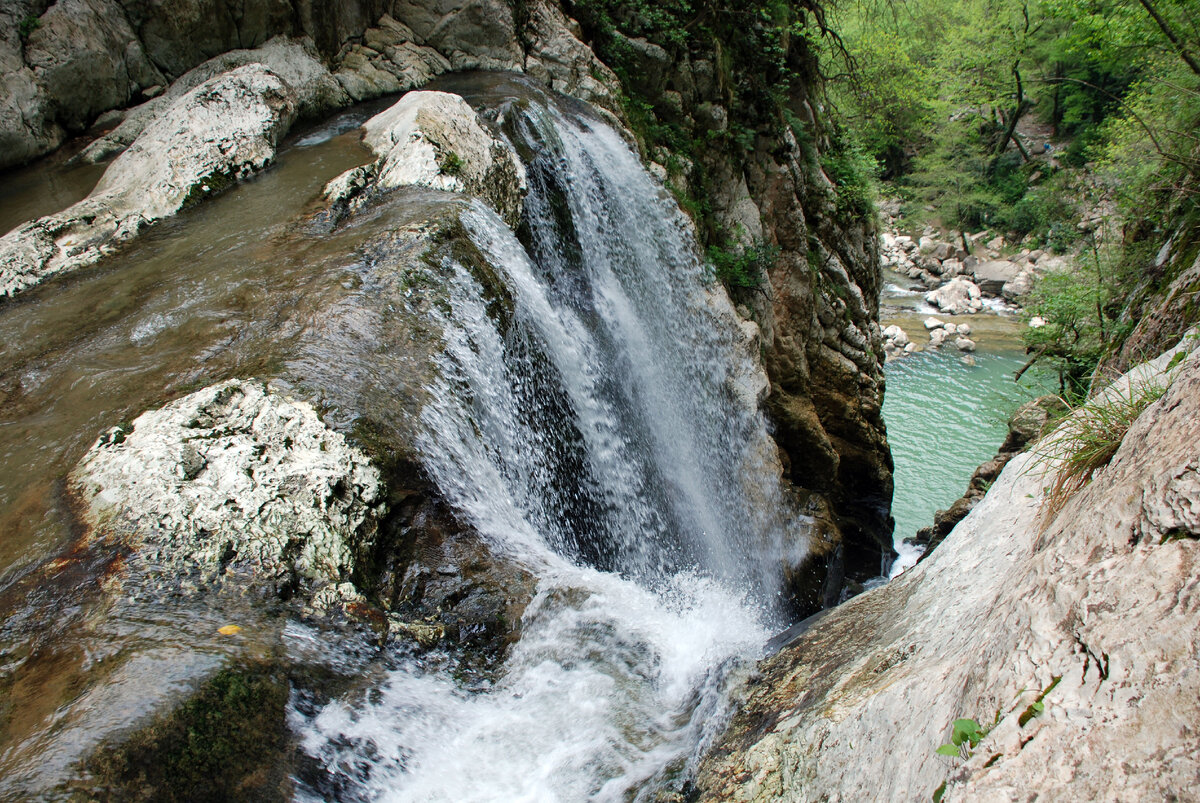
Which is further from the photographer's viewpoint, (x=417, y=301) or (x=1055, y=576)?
(x=417, y=301)

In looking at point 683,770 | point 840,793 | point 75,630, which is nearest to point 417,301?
point 75,630

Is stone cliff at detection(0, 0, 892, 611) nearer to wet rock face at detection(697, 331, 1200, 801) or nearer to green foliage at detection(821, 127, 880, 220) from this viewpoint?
green foliage at detection(821, 127, 880, 220)

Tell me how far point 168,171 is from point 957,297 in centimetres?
2357

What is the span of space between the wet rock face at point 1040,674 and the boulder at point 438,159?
493 centimetres

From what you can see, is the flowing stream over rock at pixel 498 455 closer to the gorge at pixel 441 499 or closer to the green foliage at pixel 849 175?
the gorge at pixel 441 499

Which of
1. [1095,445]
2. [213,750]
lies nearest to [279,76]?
[213,750]

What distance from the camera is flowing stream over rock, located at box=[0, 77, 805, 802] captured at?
2646 millimetres

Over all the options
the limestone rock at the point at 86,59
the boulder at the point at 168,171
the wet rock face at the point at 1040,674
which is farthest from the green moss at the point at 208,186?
the wet rock face at the point at 1040,674

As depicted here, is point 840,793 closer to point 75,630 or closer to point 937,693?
point 937,693

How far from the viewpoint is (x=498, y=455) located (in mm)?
4363

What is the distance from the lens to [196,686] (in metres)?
2.42

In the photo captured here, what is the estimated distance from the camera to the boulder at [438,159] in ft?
18.7

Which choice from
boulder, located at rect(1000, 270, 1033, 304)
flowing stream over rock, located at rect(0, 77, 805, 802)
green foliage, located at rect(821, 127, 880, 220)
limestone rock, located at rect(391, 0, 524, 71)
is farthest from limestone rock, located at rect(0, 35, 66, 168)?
boulder, located at rect(1000, 270, 1033, 304)

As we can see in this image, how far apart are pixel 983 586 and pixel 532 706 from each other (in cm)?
221
